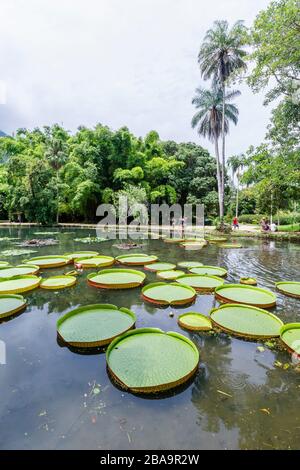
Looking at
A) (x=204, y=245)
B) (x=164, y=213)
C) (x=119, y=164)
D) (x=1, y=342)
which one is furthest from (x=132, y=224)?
(x=1, y=342)

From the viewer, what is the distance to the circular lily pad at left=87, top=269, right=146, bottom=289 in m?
5.06

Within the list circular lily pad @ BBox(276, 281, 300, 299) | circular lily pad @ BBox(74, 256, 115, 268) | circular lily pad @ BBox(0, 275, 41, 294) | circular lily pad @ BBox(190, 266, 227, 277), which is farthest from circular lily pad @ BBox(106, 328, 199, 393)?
circular lily pad @ BBox(74, 256, 115, 268)

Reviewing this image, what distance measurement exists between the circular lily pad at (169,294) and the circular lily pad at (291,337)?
1586 millimetres

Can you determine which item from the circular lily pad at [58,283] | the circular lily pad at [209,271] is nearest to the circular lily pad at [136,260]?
the circular lily pad at [209,271]

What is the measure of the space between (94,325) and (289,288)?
4129 millimetres

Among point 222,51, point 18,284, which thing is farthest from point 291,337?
point 222,51

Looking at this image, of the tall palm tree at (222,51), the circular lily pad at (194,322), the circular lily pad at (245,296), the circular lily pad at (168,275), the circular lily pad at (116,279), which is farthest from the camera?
the tall palm tree at (222,51)

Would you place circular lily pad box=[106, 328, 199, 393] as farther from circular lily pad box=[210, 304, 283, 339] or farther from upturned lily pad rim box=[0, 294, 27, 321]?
upturned lily pad rim box=[0, 294, 27, 321]

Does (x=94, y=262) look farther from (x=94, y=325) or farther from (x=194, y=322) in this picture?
(x=194, y=322)

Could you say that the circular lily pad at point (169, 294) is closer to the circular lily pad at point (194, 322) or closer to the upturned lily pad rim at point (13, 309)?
the circular lily pad at point (194, 322)

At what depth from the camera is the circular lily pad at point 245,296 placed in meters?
4.09

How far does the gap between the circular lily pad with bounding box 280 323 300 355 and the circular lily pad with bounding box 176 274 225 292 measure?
71.6 inches
